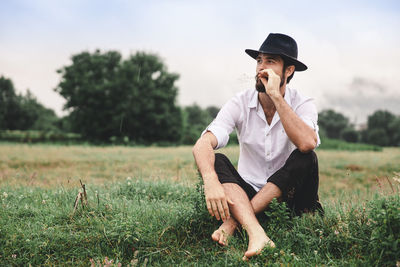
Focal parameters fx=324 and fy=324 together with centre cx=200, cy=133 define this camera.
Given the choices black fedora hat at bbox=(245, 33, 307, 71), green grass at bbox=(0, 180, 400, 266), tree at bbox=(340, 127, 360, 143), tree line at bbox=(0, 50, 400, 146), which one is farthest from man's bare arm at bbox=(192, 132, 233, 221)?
tree at bbox=(340, 127, 360, 143)

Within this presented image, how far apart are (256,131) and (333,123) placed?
101394 mm

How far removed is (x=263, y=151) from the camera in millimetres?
3764

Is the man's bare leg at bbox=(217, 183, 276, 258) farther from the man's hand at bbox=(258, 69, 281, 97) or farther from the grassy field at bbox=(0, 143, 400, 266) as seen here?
the man's hand at bbox=(258, 69, 281, 97)

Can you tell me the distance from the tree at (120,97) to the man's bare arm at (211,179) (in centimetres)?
3323

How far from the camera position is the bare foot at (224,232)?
2.95 metres

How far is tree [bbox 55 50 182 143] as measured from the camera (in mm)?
38188

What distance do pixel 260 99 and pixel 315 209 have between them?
139cm

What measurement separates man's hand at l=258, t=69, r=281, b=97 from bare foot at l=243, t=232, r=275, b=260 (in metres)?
1.43

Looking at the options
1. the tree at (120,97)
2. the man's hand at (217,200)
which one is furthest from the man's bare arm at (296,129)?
the tree at (120,97)

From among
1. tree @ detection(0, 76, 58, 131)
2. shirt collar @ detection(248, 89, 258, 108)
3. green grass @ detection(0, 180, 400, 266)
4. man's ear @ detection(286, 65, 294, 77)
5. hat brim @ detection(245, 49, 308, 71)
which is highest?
tree @ detection(0, 76, 58, 131)

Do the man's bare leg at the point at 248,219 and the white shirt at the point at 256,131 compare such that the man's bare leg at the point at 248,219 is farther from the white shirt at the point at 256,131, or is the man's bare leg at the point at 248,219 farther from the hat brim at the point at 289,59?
the hat brim at the point at 289,59

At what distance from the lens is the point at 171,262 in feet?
9.39

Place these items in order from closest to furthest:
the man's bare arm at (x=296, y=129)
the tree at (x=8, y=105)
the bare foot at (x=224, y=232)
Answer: the bare foot at (x=224, y=232) → the man's bare arm at (x=296, y=129) → the tree at (x=8, y=105)

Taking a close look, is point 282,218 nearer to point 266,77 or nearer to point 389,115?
point 266,77
